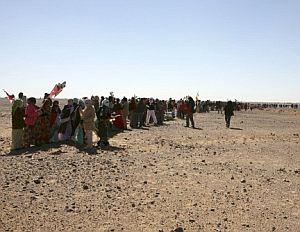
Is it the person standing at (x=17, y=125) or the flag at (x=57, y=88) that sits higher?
the flag at (x=57, y=88)

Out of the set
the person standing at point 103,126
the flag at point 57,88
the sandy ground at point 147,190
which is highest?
the flag at point 57,88

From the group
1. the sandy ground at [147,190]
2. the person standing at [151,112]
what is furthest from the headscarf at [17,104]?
the person standing at [151,112]

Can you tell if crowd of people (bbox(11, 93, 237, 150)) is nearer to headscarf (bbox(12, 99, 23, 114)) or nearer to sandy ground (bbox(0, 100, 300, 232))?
headscarf (bbox(12, 99, 23, 114))

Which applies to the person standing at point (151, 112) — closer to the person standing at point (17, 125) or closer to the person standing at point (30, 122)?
the person standing at point (30, 122)

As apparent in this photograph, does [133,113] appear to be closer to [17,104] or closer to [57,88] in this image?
[57,88]

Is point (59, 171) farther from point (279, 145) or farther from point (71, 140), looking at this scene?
point (279, 145)

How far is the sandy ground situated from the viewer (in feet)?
23.1

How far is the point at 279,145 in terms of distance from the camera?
59.4 feet

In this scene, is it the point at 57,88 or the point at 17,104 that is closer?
the point at 17,104

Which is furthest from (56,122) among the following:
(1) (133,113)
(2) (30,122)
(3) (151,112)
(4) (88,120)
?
(3) (151,112)

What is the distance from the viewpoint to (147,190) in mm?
8984

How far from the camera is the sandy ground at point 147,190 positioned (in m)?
7.05

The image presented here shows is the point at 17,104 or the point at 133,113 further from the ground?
the point at 17,104

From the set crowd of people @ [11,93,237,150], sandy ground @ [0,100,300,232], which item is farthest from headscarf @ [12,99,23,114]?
Result: sandy ground @ [0,100,300,232]
